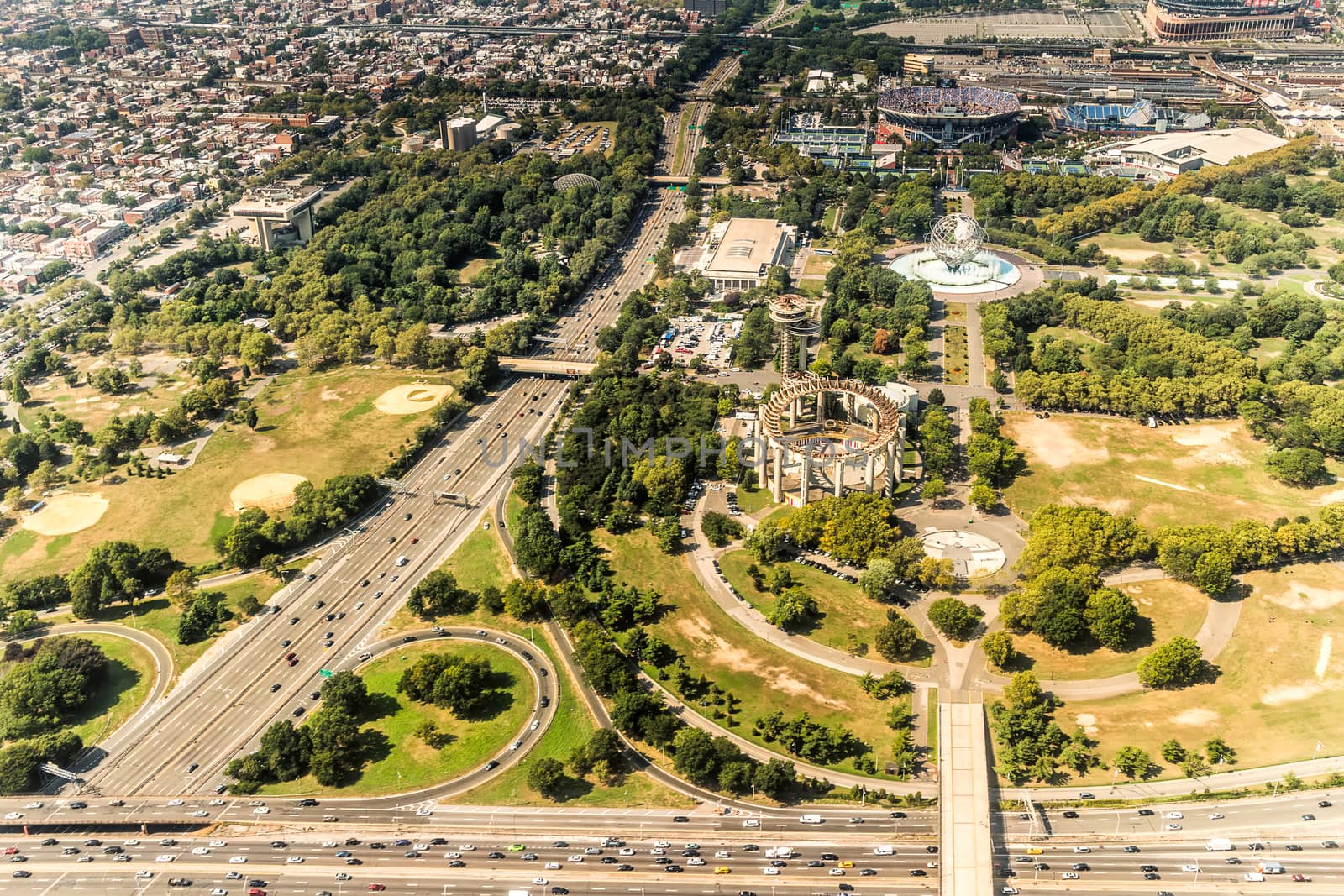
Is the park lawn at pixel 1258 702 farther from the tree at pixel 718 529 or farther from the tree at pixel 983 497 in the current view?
the tree at pixel 718 529

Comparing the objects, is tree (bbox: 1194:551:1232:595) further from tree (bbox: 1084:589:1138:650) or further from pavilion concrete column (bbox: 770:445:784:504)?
pavilion concrete column (bbox: 770:445:784:504)

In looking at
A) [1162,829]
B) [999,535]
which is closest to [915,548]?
[999,535]

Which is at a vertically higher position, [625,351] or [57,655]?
[625,351]

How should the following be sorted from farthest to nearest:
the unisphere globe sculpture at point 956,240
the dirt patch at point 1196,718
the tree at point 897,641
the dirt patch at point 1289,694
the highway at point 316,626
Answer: the unisphere globe sculpture at point 956,240 → the tree at point 897,641 → the highway at point 316,626 → the dirt patch at point 1289,694 → the dirt patch at point 1196,718

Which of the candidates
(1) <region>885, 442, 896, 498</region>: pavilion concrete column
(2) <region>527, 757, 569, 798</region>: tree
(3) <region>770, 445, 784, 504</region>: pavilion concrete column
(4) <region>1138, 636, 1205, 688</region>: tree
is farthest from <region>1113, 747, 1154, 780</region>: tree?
(3) <region>770, 445, 784, 504</region>: pavilion concrete column

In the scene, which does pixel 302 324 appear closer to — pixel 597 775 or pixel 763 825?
pixel 597 775

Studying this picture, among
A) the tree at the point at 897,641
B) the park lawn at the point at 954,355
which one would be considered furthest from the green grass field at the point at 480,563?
the park lawn at the point at 954,355

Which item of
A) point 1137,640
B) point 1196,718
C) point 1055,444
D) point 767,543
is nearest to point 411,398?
point 767,543
